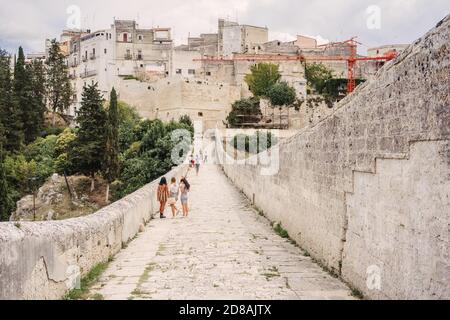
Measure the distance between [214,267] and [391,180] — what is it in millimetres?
3062

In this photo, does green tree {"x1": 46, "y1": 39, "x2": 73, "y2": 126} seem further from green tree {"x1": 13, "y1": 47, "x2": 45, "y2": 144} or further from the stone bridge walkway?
the stone bridge walkway

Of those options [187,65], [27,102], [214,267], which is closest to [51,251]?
[214,267]

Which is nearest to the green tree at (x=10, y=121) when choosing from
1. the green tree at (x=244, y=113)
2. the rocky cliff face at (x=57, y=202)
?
the rocky cliff face at (x=57, y=202)

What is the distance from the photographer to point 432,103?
403cm

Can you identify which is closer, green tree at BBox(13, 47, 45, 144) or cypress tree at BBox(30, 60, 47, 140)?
green tree at BBox(13, 47, 45, 144)

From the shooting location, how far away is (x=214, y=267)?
273 inches

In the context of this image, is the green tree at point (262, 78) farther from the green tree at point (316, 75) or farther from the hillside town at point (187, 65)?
the green tree at point (316, 75)

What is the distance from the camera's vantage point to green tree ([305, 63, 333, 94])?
77125 millimetres

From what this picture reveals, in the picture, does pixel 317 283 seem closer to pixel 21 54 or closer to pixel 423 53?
pixel 423 53

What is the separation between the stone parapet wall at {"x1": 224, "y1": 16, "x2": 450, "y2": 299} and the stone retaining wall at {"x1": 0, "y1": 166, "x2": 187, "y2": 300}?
3178mm

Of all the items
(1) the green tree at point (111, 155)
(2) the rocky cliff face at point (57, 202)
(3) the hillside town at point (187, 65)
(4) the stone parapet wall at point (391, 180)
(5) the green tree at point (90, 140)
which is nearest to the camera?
(4) the stone parapet wall at point (391, 180)

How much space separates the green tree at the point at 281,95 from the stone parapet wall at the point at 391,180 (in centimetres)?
6012

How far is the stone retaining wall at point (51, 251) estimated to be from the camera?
3.95m

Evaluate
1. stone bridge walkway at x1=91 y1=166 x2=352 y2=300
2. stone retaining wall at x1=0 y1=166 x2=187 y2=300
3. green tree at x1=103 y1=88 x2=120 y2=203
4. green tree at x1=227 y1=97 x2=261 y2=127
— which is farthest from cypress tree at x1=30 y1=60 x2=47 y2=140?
stone retaining wall at x1=0 y1=166 x2=187 y2=300
